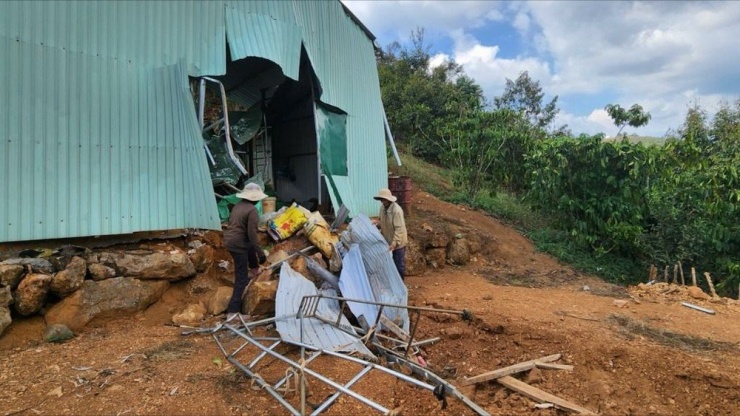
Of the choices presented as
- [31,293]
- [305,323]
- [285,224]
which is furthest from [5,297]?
[285,224]

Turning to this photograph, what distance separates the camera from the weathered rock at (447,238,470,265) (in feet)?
30.9

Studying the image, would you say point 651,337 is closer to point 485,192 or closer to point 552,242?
point 552,242

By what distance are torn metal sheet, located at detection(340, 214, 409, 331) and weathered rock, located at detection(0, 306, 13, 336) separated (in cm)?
410

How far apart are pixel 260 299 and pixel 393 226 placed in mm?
2360

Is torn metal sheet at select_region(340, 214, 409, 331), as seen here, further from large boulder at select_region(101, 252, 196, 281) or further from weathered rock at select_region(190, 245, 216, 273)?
large boulder at select_region(101, 252, 196, 281)

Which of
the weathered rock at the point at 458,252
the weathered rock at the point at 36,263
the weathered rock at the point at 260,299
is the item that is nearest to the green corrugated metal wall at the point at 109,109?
the weathered rock at the point at 36,263

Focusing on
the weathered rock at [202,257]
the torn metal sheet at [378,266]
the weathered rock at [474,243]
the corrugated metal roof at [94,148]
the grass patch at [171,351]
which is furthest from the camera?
the weathered rock at [474,243]

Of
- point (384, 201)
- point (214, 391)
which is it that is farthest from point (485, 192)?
point (214, 391)

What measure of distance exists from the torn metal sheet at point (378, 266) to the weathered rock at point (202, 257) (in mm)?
2126

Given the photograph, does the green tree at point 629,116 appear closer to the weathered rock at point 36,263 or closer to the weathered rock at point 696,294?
the weathered rock at point 696,294

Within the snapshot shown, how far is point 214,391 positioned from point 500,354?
314 centimetres

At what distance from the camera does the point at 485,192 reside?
47.4 feet

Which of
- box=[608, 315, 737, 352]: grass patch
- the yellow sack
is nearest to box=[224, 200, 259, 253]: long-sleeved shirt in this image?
the yellow sack

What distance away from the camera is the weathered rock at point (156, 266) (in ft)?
18.0
